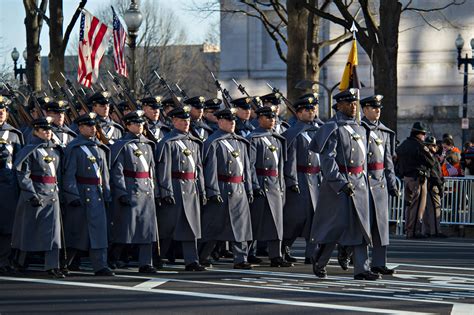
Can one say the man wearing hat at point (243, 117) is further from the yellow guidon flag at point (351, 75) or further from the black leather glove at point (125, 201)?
the black leather glove at point (125, 201)

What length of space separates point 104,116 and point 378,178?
424 cm

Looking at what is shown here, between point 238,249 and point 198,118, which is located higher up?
point 198,118

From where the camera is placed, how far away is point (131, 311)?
13586 mm

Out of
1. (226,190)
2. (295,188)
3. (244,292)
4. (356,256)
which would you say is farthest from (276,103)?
(244,292)

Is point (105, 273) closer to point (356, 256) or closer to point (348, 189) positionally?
point (356, 256)

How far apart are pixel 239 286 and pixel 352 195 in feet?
5.72

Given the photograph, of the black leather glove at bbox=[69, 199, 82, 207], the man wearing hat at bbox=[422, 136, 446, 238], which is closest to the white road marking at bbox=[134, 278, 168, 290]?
the black leather glove at bbox=[69, 199, 82, 207]

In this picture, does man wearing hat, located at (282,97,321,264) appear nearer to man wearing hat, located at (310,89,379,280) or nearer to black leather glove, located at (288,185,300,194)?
black leather glove, located at (288,185,300,194)

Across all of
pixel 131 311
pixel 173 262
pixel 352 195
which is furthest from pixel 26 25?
pixel 131 311

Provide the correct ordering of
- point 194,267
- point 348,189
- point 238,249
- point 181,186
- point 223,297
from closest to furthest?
point 223,297, point 348,189, point 194,267, point 181,186, point 238,249

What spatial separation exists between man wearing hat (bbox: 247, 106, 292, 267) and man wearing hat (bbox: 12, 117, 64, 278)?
9.66 feet

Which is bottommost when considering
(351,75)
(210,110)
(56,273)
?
(56,273)

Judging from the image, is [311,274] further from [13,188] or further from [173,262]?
[13,188]

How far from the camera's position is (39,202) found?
1667 centimetres
